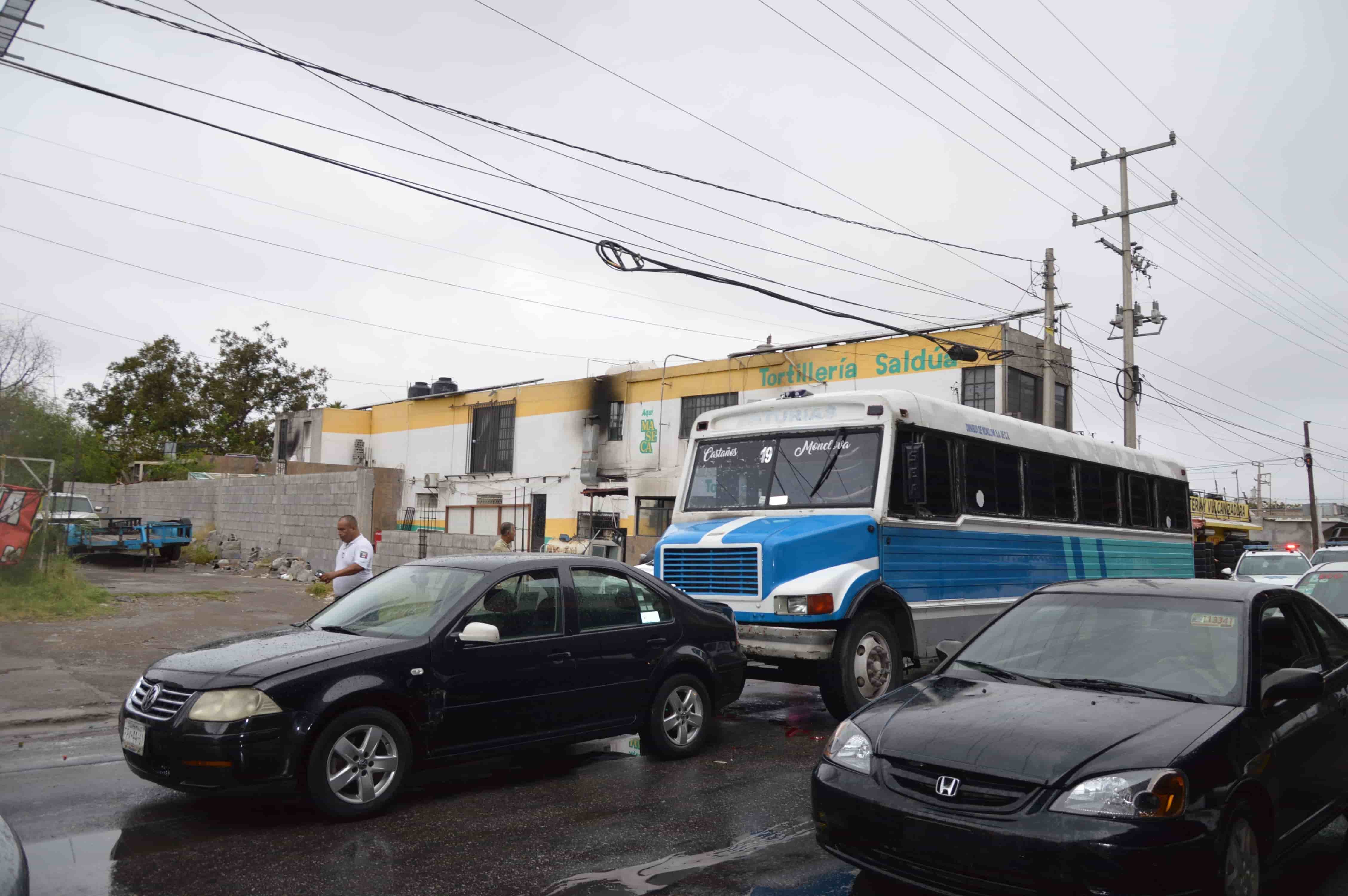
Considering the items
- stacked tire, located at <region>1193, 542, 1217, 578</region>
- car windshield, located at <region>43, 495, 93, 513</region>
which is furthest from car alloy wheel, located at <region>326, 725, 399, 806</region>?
stacked tire, located at <region>1193, 542, 1217, 578</region>

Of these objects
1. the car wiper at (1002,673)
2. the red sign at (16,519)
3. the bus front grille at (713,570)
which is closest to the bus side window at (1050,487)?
the bus front grille at (713,570)

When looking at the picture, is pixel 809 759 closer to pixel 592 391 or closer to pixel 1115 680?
pixel 1115 680

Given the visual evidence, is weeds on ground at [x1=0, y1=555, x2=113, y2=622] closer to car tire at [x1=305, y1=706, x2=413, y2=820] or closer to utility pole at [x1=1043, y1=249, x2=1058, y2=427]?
car tire at [x1=305, y1=706, x2=413, y2=820]

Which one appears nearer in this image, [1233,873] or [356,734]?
[1233,873]

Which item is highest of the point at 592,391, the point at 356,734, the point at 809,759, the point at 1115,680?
the point at 592,391

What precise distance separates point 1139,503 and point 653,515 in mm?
17492

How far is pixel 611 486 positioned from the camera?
32.1 metres

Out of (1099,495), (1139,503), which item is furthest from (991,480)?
(1139,503)

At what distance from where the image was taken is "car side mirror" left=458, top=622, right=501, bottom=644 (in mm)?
6289

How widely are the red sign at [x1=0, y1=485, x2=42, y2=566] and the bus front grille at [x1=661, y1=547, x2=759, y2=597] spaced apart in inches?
457

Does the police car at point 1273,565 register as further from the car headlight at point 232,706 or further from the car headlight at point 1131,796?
the car headlight at point 232,706

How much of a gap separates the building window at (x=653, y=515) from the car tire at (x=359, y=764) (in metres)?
23.2

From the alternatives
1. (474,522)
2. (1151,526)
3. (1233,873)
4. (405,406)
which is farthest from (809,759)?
(405,406)

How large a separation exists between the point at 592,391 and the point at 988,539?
24791 mm
